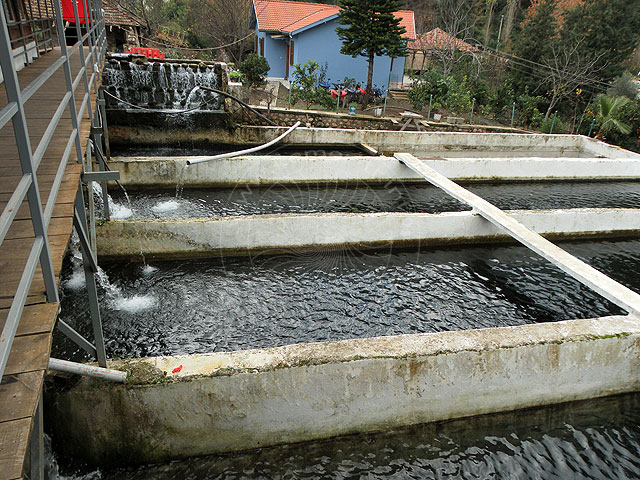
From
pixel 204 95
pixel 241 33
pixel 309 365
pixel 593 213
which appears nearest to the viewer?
pixel 309 365

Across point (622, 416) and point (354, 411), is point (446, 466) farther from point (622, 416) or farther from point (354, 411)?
point (622, 416)

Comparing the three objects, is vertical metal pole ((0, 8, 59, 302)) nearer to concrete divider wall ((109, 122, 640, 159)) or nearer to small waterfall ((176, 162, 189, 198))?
small waterfall ((176, 162, 189, 198))

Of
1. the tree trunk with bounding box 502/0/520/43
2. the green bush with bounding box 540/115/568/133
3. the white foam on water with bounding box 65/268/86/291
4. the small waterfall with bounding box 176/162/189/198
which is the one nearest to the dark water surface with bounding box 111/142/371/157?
the small waterfall with bounding box 176/162/189/198

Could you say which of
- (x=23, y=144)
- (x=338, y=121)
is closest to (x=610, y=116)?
(x=338, y=121)

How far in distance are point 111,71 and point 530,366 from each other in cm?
1346

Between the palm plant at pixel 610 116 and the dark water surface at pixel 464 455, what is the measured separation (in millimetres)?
15285

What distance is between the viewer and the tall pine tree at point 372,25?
676 inches

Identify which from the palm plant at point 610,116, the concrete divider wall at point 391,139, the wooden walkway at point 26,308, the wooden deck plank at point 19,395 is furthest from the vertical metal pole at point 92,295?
the palm plant at point 610,116

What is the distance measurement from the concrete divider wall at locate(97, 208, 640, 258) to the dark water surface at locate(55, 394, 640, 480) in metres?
4.00

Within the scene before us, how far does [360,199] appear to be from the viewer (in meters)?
10.8

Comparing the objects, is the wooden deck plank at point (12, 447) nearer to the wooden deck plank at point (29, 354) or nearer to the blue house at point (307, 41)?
the wooden deck plank at point (29, 354)

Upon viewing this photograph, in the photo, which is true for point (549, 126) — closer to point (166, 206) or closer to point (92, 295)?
point (166, 206)

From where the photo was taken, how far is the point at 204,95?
47.6 feet

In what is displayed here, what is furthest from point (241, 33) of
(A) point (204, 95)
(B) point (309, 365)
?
(B) point (309, 365)
